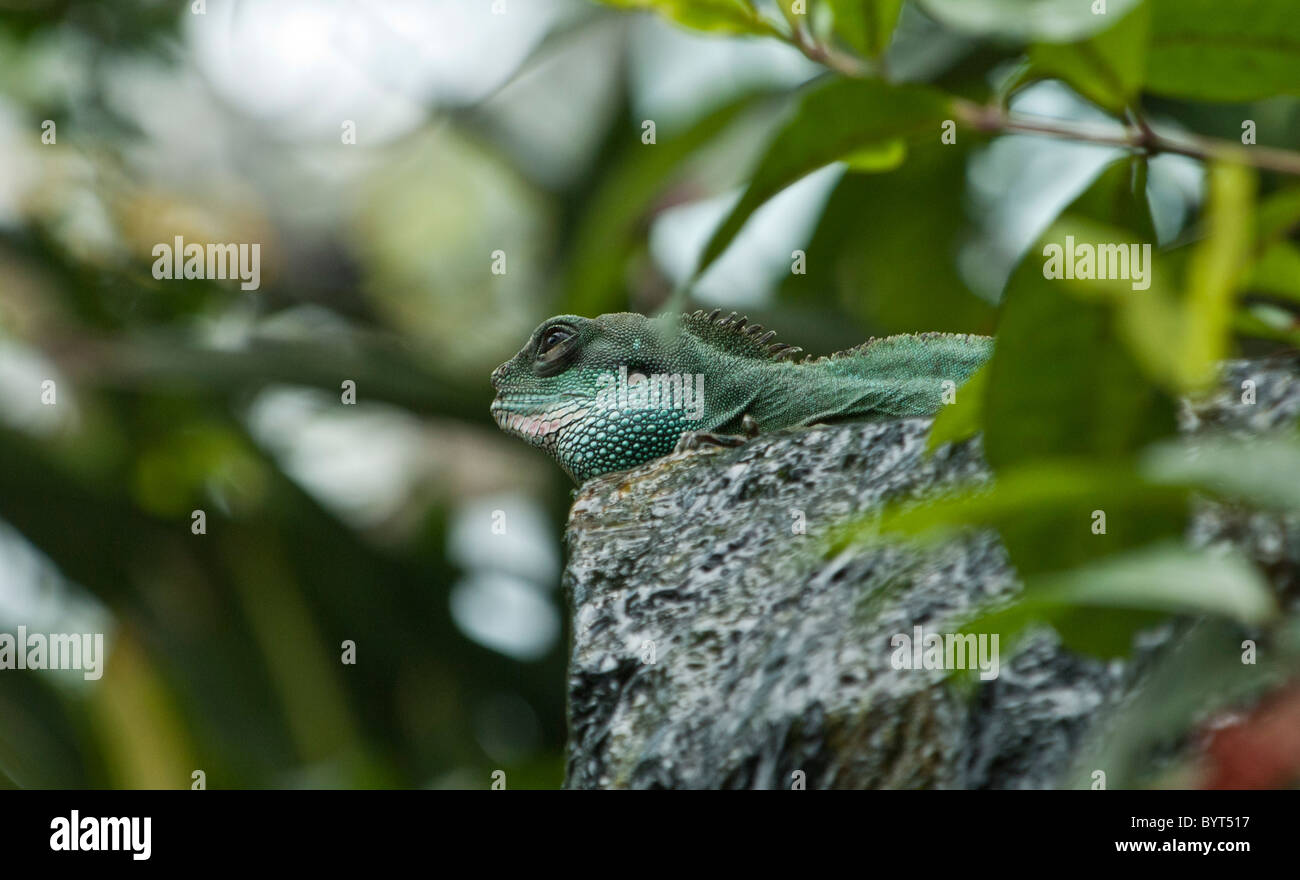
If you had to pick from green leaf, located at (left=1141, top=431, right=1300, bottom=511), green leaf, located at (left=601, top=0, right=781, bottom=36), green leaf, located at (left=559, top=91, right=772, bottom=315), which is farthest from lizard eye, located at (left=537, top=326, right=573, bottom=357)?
green leaf, located at (left=1141, top=431, right=1300, bottom=511)

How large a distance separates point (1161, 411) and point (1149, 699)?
0.66 metres

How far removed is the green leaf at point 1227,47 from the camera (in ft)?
7.20

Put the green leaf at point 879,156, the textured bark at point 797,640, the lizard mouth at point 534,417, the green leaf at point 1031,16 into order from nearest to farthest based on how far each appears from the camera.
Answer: the green leaf at point 1031,16 → the green leaf at point 879,156 → the textured bark at point 797,640 → the lizard mouth at point 534,417

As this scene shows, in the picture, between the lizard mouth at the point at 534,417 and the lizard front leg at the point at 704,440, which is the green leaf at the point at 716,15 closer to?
the lizard front leg at the point at 704,440

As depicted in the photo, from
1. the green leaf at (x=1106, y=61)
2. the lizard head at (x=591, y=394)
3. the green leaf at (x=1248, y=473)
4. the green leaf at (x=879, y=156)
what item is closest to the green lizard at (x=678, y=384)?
the lizard head at (x=591, y=394)

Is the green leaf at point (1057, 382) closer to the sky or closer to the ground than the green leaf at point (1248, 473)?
closer to the sky

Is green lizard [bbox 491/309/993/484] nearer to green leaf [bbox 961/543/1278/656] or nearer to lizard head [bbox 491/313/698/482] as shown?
lizard head [bbox 491/313/698/482]

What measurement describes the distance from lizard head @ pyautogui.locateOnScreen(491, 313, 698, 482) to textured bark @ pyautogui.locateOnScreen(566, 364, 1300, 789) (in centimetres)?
82

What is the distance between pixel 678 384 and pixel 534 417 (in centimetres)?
53

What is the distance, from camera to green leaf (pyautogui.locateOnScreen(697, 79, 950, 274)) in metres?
2.30

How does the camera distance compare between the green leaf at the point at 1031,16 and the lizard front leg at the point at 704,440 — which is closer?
the green leaf at the point at 1031,16
